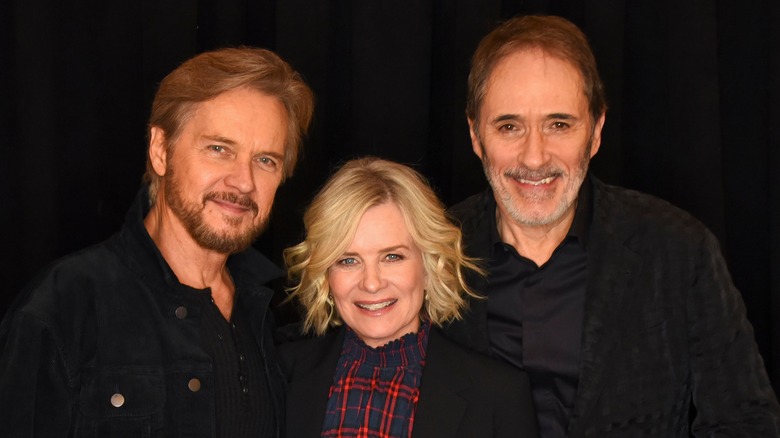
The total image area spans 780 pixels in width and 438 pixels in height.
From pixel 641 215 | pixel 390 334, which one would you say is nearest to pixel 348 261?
pixel 390 334

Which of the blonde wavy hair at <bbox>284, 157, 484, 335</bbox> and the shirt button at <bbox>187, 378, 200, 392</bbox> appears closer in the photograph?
the shirt button at <bbox>187, 378, 200, 392</bbox>

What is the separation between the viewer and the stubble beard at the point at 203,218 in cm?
246

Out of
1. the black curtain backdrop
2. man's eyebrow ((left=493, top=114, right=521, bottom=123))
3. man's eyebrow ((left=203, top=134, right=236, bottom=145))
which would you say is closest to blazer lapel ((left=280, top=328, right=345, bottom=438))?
man's eyebrow ((left=203, top=134, right=236, bottom=145))

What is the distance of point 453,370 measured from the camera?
248 cm

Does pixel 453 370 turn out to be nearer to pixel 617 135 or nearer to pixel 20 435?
pixel 20 435

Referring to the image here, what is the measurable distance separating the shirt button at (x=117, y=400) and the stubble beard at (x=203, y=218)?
426 mm

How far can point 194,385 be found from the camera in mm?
2357

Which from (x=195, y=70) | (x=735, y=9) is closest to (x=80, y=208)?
(x=195, y=70)

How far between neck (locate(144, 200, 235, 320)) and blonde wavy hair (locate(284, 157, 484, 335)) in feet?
0.69

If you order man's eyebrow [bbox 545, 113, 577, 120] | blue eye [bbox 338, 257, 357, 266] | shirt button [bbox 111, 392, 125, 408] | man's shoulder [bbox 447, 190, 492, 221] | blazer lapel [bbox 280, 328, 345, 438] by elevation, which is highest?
man's eyebrow [bbox 545, 113, 577, 120]

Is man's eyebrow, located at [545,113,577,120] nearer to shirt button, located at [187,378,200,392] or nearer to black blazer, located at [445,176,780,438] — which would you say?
black blazer, located at [445,176,780,438]

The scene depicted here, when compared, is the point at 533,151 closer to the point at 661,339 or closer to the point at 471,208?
the point at 471,208

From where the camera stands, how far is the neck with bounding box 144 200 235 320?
8.27ft

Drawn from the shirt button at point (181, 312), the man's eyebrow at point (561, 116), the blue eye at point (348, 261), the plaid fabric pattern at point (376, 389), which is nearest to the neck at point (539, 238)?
the man's eyebrow at point (561, 116)
